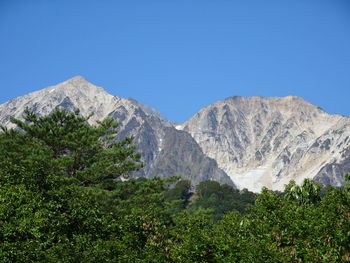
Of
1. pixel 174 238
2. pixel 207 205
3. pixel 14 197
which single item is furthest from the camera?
pixel 207 205

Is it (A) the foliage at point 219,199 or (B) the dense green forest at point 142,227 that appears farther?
(A) the foliage at point 219,199

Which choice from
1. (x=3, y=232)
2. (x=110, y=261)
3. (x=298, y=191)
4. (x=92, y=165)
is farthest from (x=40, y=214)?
(x=92, y=165)

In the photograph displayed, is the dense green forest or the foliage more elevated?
the foliage

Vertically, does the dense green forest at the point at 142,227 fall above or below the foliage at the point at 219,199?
below

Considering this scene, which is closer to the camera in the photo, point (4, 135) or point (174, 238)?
point (174, 238)

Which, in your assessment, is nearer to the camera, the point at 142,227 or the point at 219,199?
the point at 142,227

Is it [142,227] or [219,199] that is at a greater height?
[219,199]

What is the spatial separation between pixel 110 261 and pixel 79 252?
1.98 meters

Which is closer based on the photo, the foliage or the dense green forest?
the dense green forest

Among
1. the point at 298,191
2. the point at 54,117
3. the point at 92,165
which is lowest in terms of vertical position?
the point at 298,191

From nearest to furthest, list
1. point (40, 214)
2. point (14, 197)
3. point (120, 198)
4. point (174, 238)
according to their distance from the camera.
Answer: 1. point (40, 214)
2. point (14, 197)
3. point (174, 238)
4. point (120, 198)

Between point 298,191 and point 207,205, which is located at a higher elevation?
point 207,205

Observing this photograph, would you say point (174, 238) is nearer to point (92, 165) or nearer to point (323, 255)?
point (323, 255)

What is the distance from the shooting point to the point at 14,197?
3319 cm
